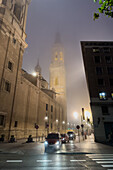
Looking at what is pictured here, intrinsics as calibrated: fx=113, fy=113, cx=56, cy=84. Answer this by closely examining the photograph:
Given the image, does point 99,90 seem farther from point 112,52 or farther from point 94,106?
point 112,52

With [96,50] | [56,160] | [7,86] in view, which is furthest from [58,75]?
[56,160]

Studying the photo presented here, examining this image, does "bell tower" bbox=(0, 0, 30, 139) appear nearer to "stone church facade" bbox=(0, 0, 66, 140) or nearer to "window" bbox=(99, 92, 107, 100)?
"stone church facade" bbox=(0, 0, 66, 140)

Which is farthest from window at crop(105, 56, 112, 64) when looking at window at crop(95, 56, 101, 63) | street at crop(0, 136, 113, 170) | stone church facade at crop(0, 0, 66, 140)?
street at crop(0, 136, 113, 170)

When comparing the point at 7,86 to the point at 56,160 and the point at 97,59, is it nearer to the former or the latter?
the point at 56,160

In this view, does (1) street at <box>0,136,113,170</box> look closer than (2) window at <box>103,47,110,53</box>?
Yes

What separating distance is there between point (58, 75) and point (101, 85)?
6601 centimetres

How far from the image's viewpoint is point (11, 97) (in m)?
22.6

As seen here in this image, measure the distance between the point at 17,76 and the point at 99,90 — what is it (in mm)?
18674

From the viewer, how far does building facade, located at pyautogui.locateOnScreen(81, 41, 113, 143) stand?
884 inches

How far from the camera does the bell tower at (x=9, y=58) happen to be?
20.6 metres

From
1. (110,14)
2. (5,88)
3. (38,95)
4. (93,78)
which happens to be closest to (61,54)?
(38,95)

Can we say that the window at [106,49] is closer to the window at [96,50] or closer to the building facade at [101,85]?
the building facade at [101,85]

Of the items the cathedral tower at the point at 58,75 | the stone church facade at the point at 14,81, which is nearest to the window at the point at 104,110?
the stone church facade at the point at 14,81

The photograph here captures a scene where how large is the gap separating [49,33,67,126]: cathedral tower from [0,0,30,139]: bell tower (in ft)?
187
